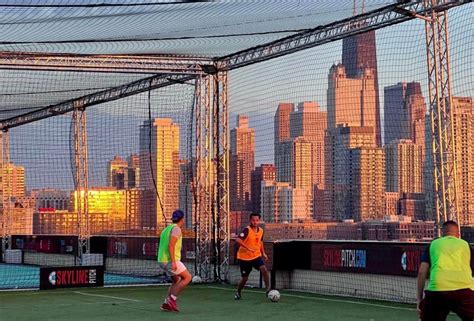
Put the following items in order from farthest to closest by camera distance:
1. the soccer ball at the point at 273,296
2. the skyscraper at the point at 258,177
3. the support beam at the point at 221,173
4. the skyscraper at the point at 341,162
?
the skyscraper at the point at 258,177, the skyscraper at the point at 341,162, the support beam at the point at 221,173, the soccer ball at the point at 273,296

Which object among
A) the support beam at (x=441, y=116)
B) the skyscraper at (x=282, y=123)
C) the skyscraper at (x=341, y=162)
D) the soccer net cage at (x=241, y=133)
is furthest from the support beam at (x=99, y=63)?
the support beam at (x=441, y=116)

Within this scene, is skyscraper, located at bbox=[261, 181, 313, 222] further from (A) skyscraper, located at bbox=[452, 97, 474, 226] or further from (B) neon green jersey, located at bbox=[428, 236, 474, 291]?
(B) neon green jersey, located at bbox=[428, 236, 474, 291]

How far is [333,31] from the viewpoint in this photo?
18766 mm

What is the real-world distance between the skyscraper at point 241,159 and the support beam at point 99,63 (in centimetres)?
318

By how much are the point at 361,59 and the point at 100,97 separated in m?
7.96

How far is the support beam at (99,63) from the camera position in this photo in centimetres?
2070

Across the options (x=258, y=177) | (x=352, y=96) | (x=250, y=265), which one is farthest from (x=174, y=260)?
(x=258, y=177)

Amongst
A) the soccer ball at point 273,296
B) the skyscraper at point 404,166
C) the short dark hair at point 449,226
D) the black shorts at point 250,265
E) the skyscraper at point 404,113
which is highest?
the skyscraper at point 404,113

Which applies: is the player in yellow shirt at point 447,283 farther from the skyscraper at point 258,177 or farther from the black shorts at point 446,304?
the skyscraper at point 258,177

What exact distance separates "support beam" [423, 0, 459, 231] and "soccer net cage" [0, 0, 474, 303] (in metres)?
0.04

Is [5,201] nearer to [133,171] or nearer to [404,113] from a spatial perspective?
[133,171]

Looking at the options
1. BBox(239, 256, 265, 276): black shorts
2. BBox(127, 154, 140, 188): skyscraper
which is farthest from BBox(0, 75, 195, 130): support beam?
BBox(239, 256, 265, 276): black shorts

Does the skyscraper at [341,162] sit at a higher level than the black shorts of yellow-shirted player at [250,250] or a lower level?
higher

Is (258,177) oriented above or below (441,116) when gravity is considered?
below
